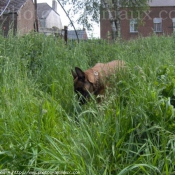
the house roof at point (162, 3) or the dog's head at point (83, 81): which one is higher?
the house roof at point (162, 3)

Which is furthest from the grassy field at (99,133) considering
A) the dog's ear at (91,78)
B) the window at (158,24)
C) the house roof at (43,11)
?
the house roof at (43,11)

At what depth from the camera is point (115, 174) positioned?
2686 mm

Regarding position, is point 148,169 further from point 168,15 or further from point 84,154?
point 168,15

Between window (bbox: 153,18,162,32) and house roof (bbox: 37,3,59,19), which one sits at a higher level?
house roof (bbox: 37,3,59,19)

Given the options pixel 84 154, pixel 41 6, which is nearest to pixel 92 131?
pixel 84 154

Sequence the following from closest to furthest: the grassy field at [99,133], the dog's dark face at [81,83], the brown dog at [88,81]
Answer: the grassy field at [99,133] < the brown dog at [88,81] < the dog's dark face at [81,83]

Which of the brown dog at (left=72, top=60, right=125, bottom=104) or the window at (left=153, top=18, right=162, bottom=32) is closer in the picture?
the brown dog at (left=72, top=60, right=125, bottom=104)

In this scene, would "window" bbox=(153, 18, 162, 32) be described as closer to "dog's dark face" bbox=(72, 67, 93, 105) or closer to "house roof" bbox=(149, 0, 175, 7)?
"house roof" bbox=(149, 0, 175, 7)

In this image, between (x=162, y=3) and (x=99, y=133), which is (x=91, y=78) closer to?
(x=99, y=133)

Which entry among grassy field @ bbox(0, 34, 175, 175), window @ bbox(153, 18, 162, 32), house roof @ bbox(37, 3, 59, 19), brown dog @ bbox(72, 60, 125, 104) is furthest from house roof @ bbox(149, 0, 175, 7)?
Result: grassy field @ bbox(0, 34, 175, 175)

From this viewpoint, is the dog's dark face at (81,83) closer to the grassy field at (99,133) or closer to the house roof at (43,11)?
the grassy field at (99,133)

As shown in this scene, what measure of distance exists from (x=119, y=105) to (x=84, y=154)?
0.83 metres

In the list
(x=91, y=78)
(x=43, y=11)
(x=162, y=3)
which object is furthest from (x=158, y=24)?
(x=91, y=78)

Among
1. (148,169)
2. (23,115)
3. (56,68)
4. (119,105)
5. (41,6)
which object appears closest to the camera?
(148,169)
